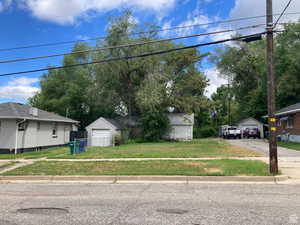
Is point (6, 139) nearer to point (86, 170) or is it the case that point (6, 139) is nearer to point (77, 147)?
point (77, 147)

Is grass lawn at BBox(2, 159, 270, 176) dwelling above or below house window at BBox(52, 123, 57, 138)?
below

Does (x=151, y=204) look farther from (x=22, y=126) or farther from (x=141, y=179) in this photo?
(x=22, y=126)

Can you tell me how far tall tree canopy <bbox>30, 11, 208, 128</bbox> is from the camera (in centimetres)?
3023

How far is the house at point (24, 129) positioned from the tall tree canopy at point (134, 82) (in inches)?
371

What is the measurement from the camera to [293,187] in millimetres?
8086

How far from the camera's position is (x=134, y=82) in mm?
33031

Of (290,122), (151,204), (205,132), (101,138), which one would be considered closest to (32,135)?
(101,138)

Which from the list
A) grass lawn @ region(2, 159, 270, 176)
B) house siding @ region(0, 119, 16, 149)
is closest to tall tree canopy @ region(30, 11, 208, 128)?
house siding @ region(0, 119, 16, 149)

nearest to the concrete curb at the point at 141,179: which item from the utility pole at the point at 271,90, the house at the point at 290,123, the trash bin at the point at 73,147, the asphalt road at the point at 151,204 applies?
the asphalt road at the point at 151,204

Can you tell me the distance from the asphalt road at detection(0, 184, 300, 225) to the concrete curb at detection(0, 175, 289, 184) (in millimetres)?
709

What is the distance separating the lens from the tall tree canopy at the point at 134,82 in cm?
3023

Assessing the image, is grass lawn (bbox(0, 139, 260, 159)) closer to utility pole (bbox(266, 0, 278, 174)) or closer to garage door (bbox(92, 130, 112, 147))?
utility pole (bbox(266, 0, 278, 174))

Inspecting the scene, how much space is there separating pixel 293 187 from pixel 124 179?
18.7 ft

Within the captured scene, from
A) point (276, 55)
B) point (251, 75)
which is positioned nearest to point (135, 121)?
point (276, 55)
